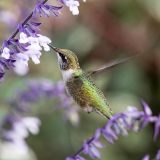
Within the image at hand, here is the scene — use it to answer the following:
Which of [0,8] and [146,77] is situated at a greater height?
[0,8]

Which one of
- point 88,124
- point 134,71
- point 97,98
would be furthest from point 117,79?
point 97,98

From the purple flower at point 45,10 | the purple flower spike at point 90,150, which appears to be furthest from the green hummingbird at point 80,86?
the purple flower at point 45,10

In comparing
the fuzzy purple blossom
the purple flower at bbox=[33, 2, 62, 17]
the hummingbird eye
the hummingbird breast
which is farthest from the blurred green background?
the purple flower at bbox=[33, 2, 62, 17]

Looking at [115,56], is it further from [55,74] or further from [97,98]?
[97,98]

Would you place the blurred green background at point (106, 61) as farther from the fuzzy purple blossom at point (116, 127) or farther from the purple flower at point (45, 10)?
the purple flower at point (45, 10)

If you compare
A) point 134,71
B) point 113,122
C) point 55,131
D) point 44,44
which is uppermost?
point 44,44

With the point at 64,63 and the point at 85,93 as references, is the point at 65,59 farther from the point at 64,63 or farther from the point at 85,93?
the point at 85,93
